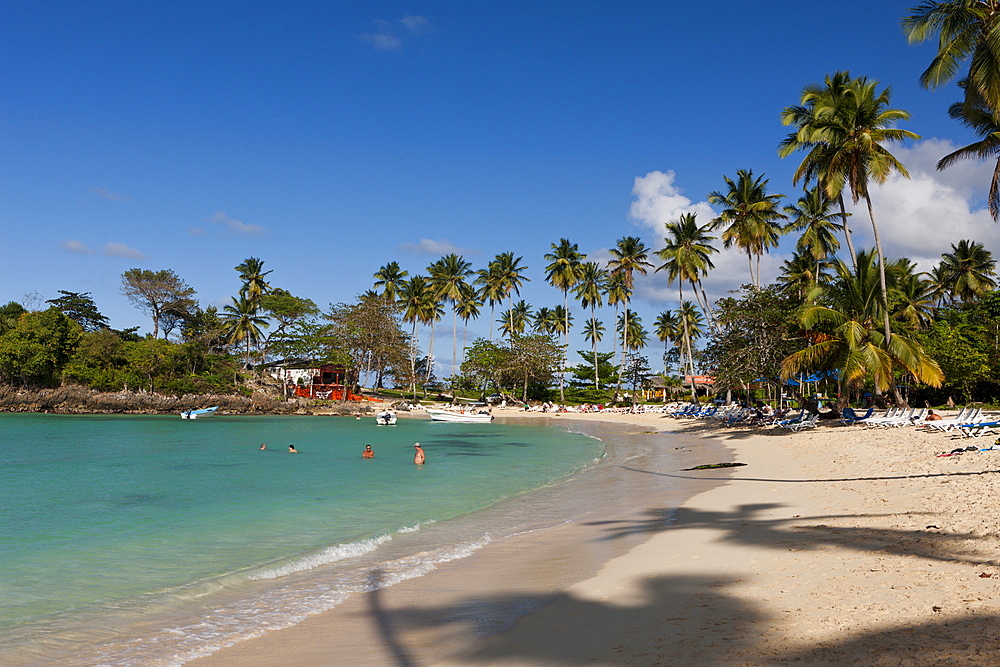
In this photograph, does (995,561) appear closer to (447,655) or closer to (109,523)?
(447,655)

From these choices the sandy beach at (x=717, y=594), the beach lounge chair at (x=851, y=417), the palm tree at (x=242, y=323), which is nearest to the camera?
the sandy beach at (x=717, y=594)

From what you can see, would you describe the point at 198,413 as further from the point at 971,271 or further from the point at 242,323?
the point at 971,271

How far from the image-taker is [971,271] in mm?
52438

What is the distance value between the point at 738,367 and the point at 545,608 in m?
28.2

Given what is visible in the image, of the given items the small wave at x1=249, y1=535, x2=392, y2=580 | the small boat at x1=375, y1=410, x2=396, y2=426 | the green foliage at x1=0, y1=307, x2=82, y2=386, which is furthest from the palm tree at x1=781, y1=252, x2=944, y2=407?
the green foliage at x1=0, y1=307, x2=82, y2=386

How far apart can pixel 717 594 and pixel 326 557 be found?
6300 millimetres

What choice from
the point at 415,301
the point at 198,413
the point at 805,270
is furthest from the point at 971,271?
the point at 198,413

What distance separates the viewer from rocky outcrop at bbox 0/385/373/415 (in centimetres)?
5922

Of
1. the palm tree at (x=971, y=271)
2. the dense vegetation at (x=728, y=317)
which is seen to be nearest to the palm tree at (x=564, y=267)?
the dense vegetation at (x=728, y=317)

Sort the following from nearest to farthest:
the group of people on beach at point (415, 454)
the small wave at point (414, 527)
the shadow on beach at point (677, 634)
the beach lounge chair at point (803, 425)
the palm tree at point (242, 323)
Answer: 1. the shadow on beach at point (677, 634)
2. the small wave at point (414, 527)
3. the group of people on beach at point (415, 454)
4. the beach lounge chair at point (803, 425)
5. the palm tree at point (242, 323)

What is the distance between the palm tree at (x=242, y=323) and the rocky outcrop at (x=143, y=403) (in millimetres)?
8767

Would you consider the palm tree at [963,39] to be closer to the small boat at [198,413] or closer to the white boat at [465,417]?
the white boat at [465,417]

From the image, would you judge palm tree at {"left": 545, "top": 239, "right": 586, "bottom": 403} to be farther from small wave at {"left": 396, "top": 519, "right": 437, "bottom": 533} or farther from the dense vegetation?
small wave at {"left": 396, "top": 519, "right": 437, "bottom": 533}

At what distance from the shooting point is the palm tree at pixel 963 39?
1349 cm
